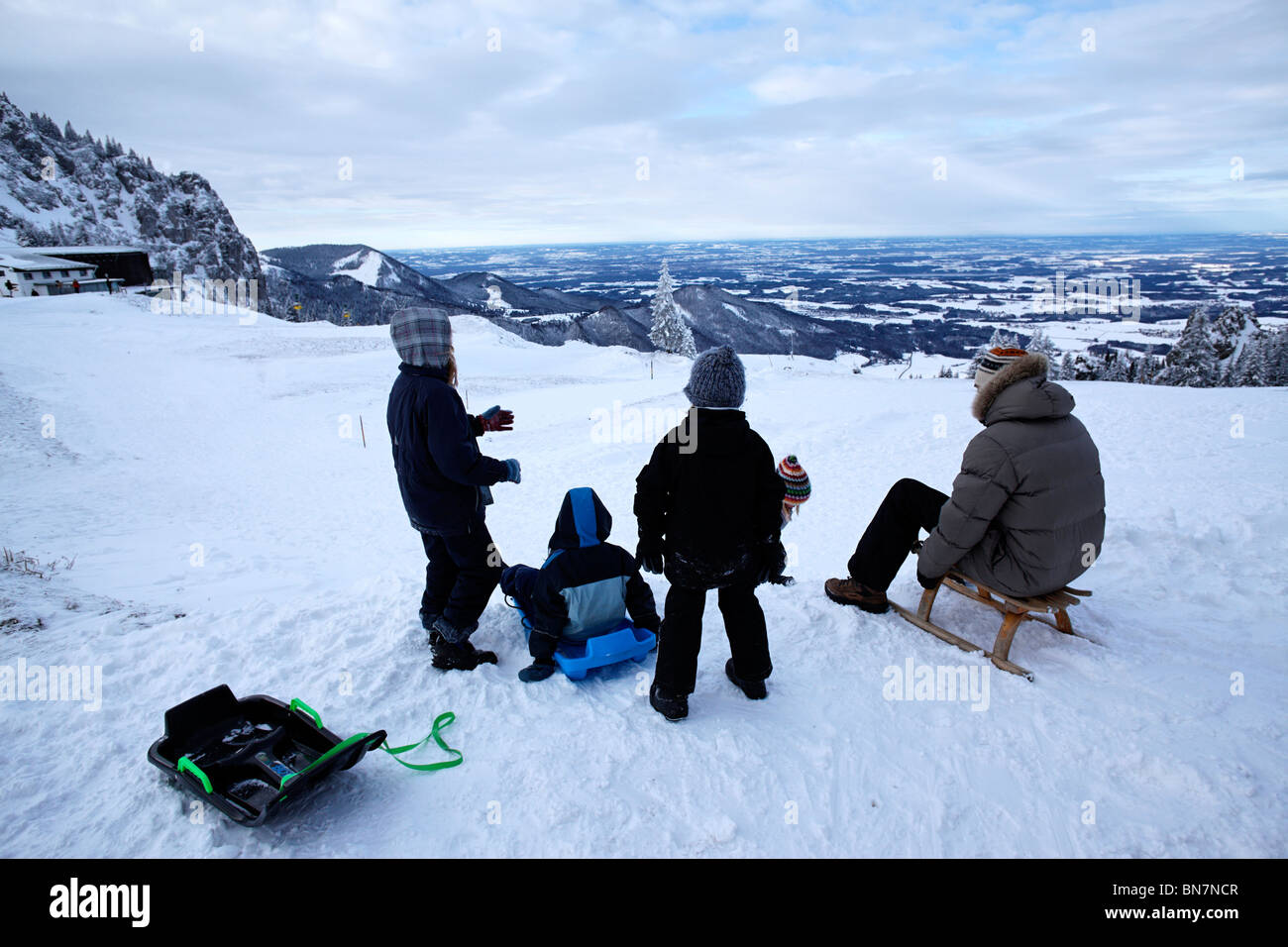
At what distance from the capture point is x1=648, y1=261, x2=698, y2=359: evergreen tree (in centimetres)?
4744

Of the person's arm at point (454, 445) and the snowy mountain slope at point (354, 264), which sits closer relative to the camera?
the person's arm at point (454, 445)

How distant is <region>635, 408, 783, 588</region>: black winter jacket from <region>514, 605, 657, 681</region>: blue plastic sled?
2.32 ft

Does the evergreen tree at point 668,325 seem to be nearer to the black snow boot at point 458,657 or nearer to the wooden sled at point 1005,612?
the wooden sled at point 1005,612

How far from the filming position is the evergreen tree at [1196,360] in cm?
2989

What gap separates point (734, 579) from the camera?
334 cm

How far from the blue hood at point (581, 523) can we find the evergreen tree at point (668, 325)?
4398 centimetres

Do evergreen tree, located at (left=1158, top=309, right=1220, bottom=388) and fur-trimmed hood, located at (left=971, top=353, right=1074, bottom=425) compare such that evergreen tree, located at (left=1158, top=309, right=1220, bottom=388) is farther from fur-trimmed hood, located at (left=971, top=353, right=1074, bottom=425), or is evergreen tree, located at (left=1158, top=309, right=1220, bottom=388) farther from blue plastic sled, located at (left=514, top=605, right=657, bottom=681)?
blue plastic sled, located at (left=514, top=605, right=657, bottom=681)

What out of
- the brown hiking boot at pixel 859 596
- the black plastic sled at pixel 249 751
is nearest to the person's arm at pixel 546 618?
the black plastic sled at pixel 249 751

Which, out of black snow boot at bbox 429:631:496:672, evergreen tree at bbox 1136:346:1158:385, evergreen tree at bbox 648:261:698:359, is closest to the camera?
black snow boot at bbox 429:631:496:672

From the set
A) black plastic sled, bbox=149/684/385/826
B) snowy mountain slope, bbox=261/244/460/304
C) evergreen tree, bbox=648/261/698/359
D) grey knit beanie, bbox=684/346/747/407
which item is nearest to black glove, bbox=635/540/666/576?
grey knit beanie, bbox=684/346/747/407

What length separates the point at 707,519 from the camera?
→ 3215 mm

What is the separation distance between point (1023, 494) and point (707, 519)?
1946 mm
